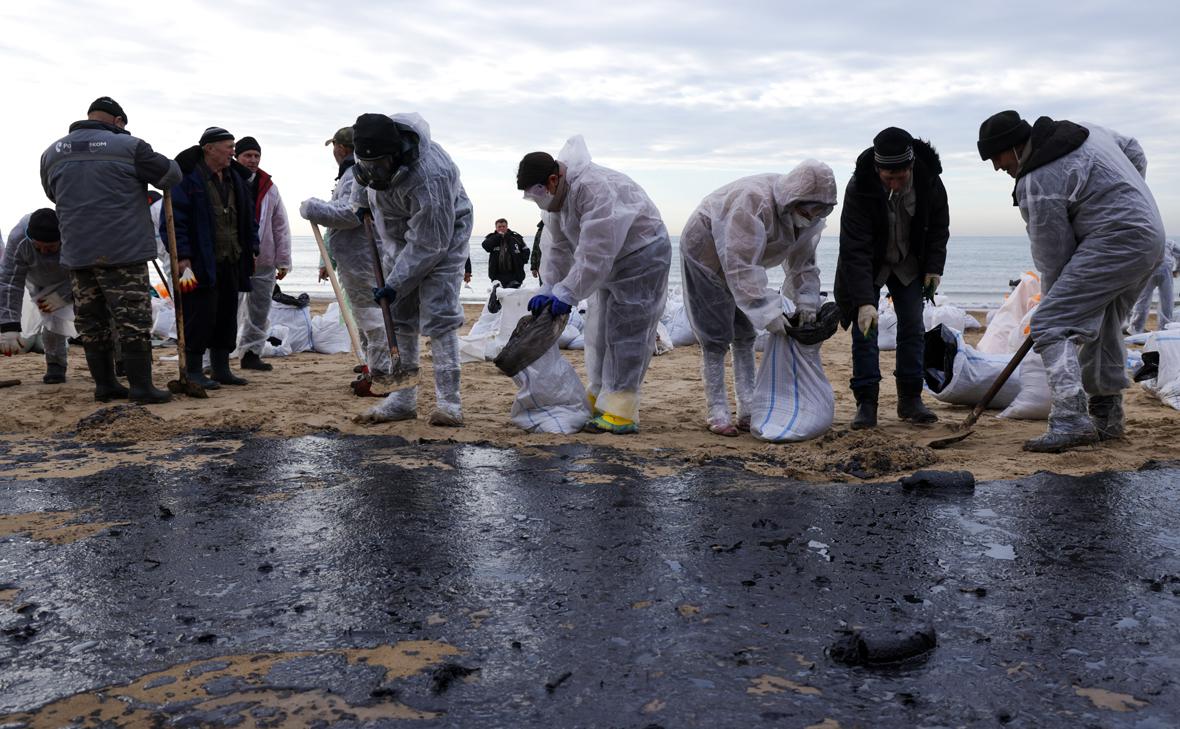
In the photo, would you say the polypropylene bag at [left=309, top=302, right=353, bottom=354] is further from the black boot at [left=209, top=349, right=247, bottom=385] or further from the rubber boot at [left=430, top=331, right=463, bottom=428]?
the rubber boot at [left=430, top=331, right=463, bottom=428]

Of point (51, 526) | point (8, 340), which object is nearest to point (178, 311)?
point (8, 340)

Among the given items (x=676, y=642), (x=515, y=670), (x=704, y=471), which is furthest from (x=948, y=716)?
(x=704, y=471)

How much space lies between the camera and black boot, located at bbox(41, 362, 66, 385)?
711 cm

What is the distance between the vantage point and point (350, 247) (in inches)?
233

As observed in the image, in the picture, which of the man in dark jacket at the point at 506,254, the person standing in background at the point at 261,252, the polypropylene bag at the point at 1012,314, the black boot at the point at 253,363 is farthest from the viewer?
the man in dark jacket at the point at 506,254

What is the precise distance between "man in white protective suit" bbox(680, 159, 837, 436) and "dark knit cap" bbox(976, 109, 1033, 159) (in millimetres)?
724

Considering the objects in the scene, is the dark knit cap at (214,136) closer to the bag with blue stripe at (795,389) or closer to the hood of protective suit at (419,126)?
the hood of protective suit at (419,126)

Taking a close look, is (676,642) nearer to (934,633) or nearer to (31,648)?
(934,633)

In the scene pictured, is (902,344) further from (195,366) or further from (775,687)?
(195,366)

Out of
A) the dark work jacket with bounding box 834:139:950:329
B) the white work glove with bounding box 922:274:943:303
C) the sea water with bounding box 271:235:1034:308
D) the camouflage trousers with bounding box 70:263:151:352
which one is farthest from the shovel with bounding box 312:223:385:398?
the sea water with bounding box 271:235:1034:308

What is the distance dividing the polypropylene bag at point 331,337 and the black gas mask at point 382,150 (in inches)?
185

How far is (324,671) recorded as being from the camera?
7.22ft

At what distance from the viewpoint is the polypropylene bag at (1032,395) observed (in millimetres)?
5387

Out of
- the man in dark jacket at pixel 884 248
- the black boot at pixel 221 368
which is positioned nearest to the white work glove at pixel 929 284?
the man in dark jacket at pixel 884 248
